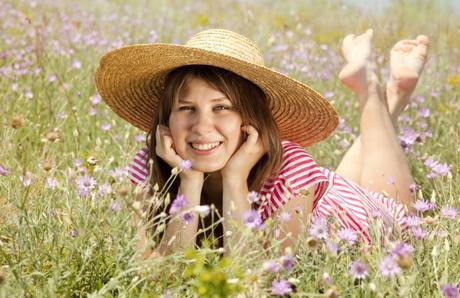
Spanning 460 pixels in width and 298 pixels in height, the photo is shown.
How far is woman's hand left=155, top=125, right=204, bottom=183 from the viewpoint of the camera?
271cm

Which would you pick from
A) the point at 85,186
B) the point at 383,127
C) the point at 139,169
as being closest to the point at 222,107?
the point at 139,169

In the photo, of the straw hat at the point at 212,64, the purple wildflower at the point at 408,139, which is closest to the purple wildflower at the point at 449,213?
the straw hat at the point at 212,64

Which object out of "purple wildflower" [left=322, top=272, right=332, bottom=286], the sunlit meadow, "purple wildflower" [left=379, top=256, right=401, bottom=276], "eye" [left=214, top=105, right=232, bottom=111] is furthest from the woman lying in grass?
"purple wildflower" [left=379, top=256, right=401, bottom=276]

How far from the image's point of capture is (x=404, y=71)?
3982mm

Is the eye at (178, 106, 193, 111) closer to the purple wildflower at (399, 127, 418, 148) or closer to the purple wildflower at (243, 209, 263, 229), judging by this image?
the purple wildflower at (243, 209, 263, 229)

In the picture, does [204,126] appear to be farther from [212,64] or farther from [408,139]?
[408,139]

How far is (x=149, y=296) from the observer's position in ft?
6.45

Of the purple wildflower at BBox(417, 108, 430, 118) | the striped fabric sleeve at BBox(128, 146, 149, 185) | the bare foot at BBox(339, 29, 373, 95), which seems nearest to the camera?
the striped fabric sleeve at BBox(128, 146, 149, 185)

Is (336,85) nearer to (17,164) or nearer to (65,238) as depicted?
(17,164)

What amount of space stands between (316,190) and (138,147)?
0.91m

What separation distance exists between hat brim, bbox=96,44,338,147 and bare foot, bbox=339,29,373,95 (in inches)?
28.2

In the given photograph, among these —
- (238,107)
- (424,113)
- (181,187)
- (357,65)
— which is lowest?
(181,187)

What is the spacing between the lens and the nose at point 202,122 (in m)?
2.71

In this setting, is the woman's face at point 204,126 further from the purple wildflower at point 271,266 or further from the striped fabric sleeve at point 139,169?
the purple wildflower at point 271,266
